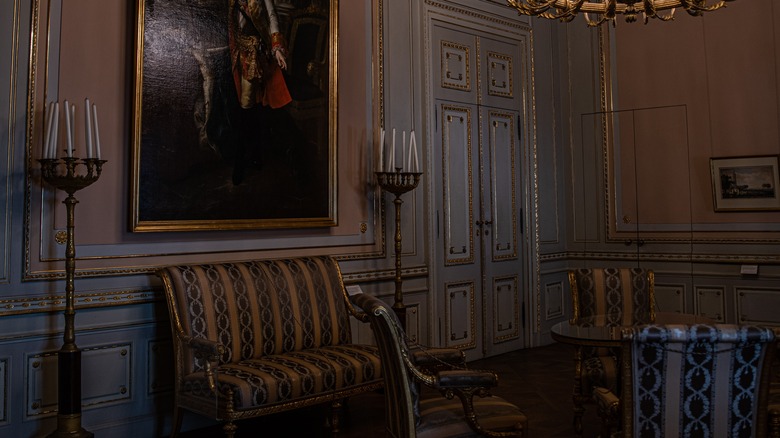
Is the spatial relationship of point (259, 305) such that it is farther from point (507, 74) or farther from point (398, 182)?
point (507, 74)

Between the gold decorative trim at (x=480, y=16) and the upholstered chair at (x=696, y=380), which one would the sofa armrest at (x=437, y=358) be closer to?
the upholstered chair at (x=696, y=380)

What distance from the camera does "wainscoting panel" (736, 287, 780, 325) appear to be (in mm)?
4797

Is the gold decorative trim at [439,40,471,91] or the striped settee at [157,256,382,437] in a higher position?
the gold decorative trim at [439,40,471,91]

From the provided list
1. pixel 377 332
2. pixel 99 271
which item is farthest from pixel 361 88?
pixel 377 332

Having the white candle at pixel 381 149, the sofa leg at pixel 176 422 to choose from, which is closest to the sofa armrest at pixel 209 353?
the sofa leg at pixel 176 422

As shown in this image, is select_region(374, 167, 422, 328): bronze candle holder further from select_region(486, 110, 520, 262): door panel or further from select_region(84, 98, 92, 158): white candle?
select_region(84, 98, 92, 158): white candle

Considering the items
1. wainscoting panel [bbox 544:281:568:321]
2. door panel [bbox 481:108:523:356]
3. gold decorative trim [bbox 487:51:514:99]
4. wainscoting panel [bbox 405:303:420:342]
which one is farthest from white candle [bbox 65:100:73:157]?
wainscoting panel [bbox 544:281:568:321]

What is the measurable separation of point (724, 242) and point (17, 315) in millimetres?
4326

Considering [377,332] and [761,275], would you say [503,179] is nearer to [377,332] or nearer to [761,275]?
[761,275]

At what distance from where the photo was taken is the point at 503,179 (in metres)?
5.28

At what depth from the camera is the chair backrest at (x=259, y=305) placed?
122 inches

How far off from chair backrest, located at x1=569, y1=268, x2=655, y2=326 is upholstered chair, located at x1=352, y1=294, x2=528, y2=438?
1.37 metres

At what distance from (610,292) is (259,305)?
1.75 meters

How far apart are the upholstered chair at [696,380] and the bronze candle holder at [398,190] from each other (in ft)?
7.18
